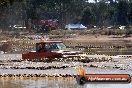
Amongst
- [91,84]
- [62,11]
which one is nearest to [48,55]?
[91,84]

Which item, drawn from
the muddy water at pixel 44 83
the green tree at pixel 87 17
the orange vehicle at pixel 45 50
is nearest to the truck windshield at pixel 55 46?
the orange vehicle at pixel 45 50

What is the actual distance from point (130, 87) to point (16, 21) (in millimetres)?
163818

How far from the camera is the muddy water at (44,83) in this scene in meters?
21.6

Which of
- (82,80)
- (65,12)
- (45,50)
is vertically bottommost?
(65,12)

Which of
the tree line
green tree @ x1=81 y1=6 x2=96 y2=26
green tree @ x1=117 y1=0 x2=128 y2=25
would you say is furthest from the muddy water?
green tree @ x1=81 y1=6 x2=96 y2=26

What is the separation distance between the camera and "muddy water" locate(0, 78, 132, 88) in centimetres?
2157

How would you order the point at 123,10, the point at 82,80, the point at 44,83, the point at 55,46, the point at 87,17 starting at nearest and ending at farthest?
the point at 82,80 → the point at 44,83 → the point at 55,46 → the point at 123,10 → the point at 87,17

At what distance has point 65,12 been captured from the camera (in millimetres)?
185750

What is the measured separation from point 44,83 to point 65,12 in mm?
163116

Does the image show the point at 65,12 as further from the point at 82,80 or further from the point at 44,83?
the point at 82,80

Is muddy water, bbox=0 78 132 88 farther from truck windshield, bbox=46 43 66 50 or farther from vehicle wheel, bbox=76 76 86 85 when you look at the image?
truck windshield, bbox=46 43 66 50

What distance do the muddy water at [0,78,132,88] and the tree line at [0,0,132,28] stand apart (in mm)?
110159

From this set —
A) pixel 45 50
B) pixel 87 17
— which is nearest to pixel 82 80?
pixel 45 50

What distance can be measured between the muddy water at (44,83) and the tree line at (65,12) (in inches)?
4337
